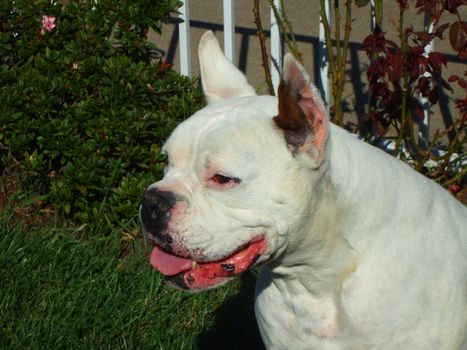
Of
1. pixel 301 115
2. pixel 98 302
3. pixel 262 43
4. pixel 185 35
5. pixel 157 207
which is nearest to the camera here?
pixel 301 115

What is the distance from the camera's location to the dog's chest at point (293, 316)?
373 cm

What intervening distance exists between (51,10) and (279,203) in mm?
3253

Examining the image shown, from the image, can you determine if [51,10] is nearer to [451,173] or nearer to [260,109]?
[451,173]

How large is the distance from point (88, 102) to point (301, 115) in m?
2.60

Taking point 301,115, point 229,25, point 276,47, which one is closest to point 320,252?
point 301,115

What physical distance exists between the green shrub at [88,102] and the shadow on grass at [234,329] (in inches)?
31.2

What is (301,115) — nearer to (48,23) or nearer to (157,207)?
(157,207)

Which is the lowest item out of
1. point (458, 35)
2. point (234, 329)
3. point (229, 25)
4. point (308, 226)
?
point (234, 329)

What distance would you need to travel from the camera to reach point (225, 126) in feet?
11.2

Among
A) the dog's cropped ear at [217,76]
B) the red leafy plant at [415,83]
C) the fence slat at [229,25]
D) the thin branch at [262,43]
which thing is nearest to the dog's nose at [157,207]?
the dog's cropped ear at [217,76]

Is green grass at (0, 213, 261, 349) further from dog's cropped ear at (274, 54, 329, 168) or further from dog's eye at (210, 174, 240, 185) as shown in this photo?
dog's cropped ear at (274, 54, 329, 168)

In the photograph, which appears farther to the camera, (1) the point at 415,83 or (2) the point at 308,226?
(1) the point at 415,83

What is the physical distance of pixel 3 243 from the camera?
5109 mm

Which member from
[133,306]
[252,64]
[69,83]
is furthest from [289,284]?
[252,64]
